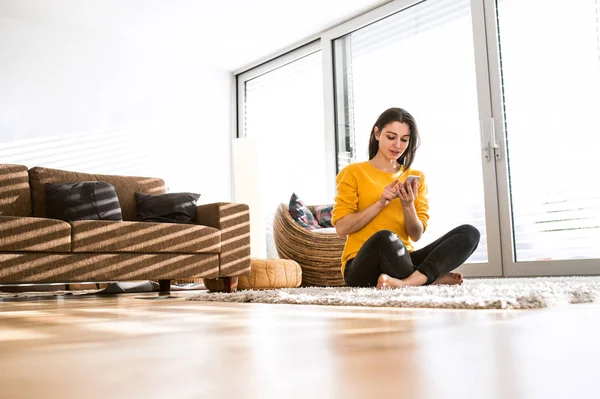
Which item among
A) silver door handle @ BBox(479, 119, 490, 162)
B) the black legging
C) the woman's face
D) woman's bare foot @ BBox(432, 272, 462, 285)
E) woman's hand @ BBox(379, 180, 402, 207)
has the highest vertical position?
silver door handle @ BBox(479, 119, 490, 162)

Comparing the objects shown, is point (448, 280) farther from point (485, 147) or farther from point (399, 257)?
point (485, 147)

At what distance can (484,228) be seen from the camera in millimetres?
4383

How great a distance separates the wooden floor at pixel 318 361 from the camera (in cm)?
39

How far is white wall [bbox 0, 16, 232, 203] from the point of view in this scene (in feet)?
17.2

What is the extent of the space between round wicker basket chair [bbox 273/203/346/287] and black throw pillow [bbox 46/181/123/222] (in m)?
1.20

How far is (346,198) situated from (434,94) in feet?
8.64

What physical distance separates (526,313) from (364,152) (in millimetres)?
4229

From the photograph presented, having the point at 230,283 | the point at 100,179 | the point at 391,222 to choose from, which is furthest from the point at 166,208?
the point at 391,222

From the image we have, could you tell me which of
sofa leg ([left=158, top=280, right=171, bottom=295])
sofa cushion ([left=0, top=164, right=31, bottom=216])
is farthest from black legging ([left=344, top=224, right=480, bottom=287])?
sofa cushion ([left=0, top=164, right=31, bottom=216])

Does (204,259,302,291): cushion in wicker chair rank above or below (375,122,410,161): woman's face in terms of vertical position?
below

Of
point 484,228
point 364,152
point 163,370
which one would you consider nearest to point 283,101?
point 364,152

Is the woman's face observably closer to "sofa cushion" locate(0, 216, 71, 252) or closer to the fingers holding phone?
the fingers holding phone

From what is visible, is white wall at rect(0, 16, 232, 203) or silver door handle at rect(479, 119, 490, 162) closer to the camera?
silver door handle at rect(479, 119, 490, 162)

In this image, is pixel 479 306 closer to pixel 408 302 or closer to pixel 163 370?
pixel 408 302
